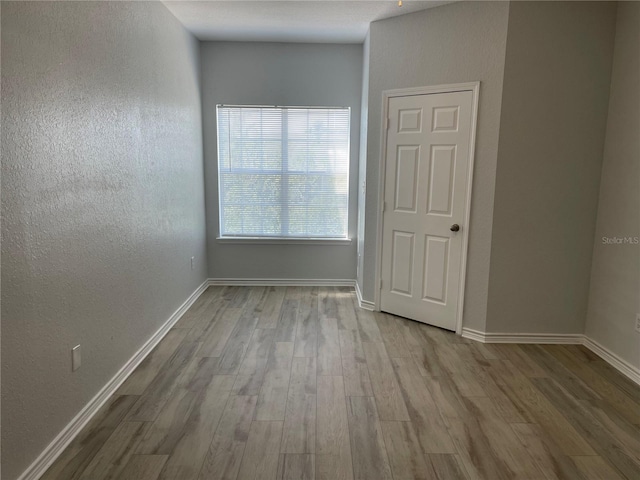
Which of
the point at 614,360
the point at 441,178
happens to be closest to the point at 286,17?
the point at 441,178

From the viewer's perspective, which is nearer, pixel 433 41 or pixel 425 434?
pixel 425 434

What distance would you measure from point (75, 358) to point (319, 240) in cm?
306

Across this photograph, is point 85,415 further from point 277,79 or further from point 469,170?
point 277,79

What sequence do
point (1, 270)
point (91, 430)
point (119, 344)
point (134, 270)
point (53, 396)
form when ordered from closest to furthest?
point (1, 270), point (53, 396), point (91, 430), point (119, 344), point (134, 270)

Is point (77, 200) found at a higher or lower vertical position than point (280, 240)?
higher

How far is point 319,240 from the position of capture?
194 inches

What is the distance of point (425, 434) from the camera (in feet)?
7.45

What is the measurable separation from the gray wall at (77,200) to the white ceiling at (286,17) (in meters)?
0.37

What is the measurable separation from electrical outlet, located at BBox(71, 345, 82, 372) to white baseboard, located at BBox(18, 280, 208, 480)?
26 centimetres

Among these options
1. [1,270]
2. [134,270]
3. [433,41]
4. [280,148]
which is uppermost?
[433,41]

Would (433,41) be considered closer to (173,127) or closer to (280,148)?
(280,148)

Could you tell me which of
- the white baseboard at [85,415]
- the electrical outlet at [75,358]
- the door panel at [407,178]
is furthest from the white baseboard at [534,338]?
the electrical outlet at [75,358]

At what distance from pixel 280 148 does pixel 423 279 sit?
2159mm

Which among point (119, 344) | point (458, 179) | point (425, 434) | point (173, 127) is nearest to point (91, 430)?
point (119, 344)
